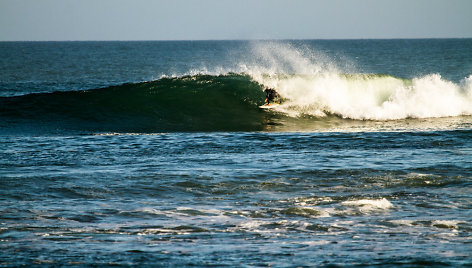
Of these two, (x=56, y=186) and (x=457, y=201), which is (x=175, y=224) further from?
Result: (x=457, y=201)

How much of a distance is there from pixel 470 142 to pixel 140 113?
34.4 feet

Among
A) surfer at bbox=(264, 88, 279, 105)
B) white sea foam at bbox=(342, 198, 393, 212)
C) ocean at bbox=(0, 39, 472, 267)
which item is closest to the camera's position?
ocean at bbox=(0, 39, 472, 267)

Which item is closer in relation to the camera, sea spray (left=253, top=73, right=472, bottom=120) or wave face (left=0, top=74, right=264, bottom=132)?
wave face (left=0, top=74, right=264, bottom=132)

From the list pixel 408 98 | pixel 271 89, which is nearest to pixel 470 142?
pixel 408 98

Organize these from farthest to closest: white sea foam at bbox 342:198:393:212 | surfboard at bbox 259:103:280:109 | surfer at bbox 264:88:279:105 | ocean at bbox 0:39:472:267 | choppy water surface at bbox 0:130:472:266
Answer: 1. surfer at bbox 264:88:279:105
2. surfboard at bbox 259:103:280:109
3. white sea foam at bbox 342:198:393:212
4. ocean at bbox 0:39:472:267
5. choppy water surface at bbox 0:130:472:266

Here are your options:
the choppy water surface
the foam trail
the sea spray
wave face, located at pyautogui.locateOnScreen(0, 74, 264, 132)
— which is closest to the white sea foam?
the choppy water surface

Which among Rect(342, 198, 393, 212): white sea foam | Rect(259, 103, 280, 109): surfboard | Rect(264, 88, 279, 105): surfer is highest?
Rect(264, 88, 279, 105): surfer

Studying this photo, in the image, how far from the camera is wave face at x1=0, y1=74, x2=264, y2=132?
17703 mm

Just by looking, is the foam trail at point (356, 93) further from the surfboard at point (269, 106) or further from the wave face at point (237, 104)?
the surfboard at point (269, 106)

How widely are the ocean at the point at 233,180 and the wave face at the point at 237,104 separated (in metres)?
0.10

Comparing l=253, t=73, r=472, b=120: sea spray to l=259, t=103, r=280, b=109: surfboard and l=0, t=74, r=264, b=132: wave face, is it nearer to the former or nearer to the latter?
l=259, t=103, r=280, b=109: surfboard

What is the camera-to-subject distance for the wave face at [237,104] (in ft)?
59.3

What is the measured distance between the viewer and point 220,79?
2309cm

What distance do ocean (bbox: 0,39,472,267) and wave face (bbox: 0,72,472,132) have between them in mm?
102
